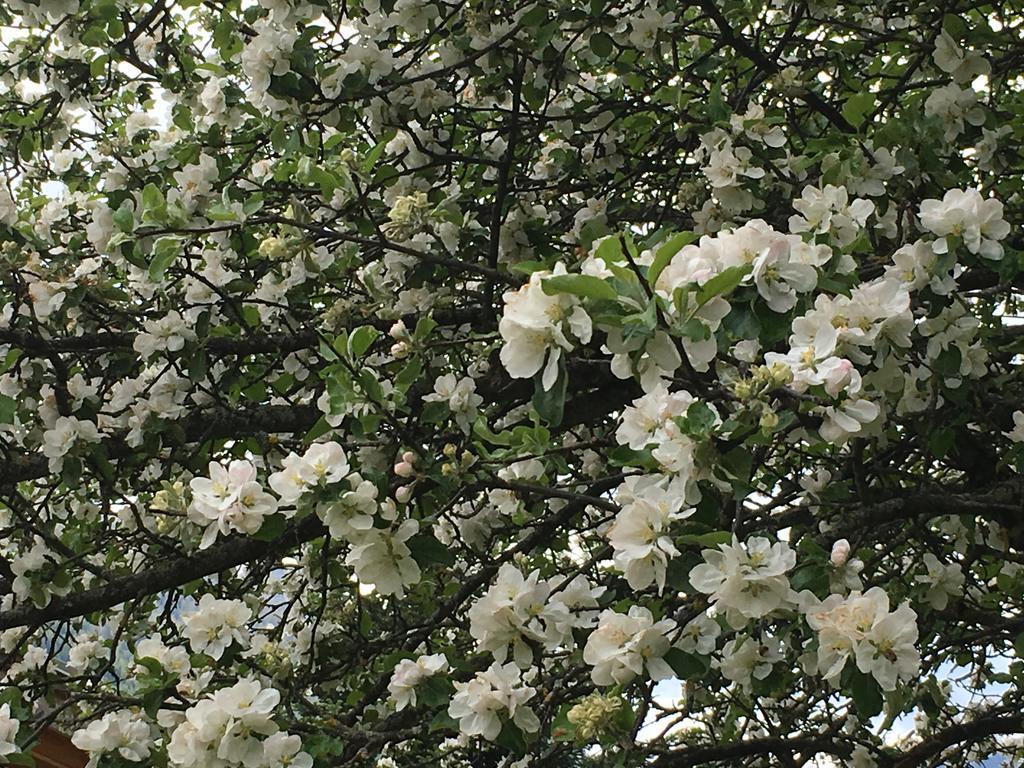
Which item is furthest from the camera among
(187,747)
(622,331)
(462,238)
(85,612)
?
(462,238)

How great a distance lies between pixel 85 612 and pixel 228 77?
5.54 ft

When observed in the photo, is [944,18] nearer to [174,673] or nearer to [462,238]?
[462,238]

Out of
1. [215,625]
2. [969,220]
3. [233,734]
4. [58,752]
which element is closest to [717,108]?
[969,220]

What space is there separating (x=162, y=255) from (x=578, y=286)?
1.26m

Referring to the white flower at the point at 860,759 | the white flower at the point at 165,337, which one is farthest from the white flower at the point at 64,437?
the white flower at the point at 860,759

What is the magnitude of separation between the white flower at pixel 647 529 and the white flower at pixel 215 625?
988 millimetres

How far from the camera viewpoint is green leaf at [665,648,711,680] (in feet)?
5.31

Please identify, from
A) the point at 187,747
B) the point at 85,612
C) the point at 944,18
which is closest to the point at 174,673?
the point at 187,747

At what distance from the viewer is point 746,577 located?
1484 mm

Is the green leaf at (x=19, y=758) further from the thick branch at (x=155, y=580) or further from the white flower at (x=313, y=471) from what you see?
the white flower at (x=313, y=471)

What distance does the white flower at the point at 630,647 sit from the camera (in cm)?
158

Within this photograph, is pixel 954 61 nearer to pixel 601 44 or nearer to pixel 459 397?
pixel 601 44

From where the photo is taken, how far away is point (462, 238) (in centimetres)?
290

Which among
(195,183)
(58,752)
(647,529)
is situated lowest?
(647,529)
